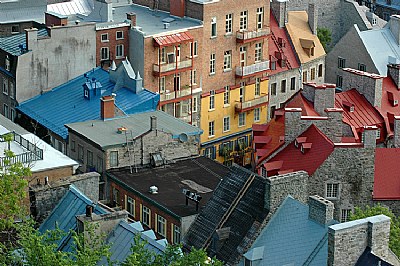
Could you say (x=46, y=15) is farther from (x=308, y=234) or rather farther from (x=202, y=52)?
(x=308, y=234)

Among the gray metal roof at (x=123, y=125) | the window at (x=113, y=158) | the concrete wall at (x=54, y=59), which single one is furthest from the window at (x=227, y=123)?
the window at (x=113, y=158)

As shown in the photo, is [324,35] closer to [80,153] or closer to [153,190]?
[80,153]

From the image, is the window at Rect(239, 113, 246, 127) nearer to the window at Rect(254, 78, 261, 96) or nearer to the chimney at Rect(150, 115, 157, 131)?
the window at Rect(254, 78, 261, 96)

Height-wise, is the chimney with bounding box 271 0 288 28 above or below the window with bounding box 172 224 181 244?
above

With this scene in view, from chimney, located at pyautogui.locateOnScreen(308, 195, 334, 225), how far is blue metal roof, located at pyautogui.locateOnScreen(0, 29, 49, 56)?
41812 mm

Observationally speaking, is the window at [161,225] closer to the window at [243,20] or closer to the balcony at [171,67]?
the balcony at [171,67]

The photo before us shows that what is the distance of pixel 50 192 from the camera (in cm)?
5822

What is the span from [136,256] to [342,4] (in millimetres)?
80945

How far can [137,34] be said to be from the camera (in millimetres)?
93375

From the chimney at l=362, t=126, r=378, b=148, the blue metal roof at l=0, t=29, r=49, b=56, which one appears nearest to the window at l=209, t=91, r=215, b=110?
the blue metal roof at l=0, t=29, r=49, b=56

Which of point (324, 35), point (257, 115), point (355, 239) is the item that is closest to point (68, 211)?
point (355, 239)

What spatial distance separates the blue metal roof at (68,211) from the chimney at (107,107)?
77.6 feet

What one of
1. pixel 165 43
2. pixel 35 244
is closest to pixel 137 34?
pixel 165 43

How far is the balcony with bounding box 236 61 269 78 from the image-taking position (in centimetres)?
9950
